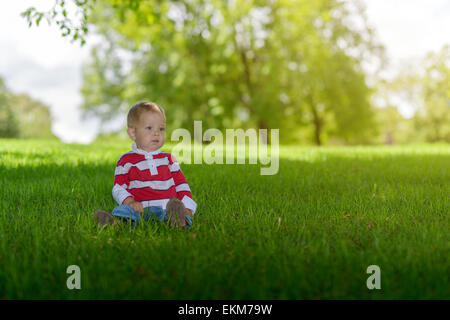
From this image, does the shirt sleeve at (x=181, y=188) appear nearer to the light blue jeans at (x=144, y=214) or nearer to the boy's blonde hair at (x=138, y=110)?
the light blue jeans at (x=144, y=214)

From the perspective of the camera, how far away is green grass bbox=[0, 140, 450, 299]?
2.48 metres

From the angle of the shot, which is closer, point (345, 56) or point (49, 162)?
point (49, 162)

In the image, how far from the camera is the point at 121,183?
3746 millimetres

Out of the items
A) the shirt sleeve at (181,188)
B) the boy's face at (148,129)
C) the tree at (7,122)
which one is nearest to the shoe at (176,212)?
the shirt sleeve at (181,188)

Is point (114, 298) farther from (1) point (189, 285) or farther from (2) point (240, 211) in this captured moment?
(2) point (240, 211)

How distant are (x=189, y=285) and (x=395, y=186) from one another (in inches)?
167

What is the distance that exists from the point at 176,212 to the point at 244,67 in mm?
19318

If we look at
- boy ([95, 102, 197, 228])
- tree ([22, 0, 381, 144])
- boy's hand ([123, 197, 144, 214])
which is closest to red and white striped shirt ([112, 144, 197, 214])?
boy ([95, 102, 197, 228])

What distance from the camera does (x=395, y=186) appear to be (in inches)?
224

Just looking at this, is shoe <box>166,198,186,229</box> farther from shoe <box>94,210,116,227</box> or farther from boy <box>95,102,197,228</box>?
shoe <box>94,210,116,227</box>

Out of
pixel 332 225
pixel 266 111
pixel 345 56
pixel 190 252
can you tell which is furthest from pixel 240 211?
pixel 345 56

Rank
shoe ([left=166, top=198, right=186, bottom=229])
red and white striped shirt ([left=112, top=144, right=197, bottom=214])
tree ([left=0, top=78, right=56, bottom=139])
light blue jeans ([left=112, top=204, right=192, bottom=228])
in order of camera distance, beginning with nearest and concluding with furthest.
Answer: shoe ([left=166, top=198, right=186, bottom=229]) < light blue jeans ([left=112, top=204, right=192, bottom=228]) < red and white striped shirt ([left=112, top=144, right=197, bottom=214]) < tree ([left=0, top=78, right=56, bottom=139])

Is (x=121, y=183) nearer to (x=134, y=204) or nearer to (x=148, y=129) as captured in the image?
(x=134, y=204)

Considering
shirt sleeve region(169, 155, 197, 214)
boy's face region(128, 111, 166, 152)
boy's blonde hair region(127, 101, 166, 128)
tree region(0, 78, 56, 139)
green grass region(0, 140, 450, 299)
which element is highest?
tree region(0, 78, 56, 139)
